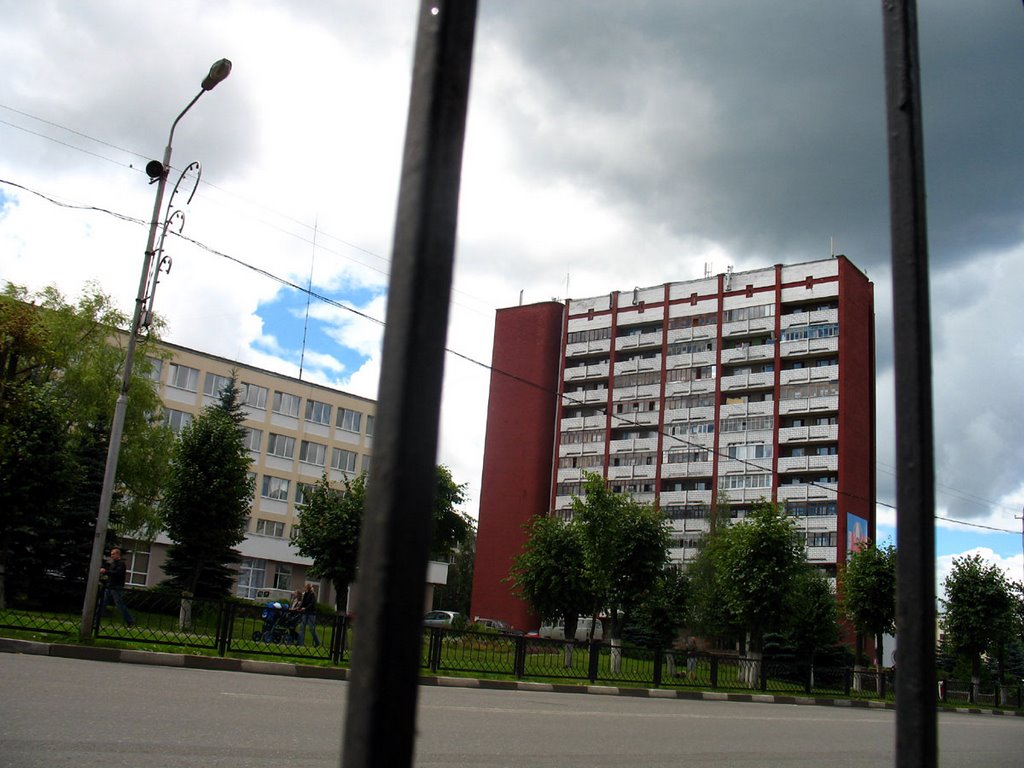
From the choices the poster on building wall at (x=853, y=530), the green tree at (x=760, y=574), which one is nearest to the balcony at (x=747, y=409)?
the poster on building wall at (x=853, y=530)

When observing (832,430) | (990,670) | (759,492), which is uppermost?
(832,430)

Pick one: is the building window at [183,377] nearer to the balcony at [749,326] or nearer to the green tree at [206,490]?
the green tree at [206,490]

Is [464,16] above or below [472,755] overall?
above

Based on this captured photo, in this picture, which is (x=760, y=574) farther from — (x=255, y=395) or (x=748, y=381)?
(x=255, y=395)

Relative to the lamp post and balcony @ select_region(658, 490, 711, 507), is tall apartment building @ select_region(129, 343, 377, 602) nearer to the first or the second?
balcony @ select_region(658, 490, 711, 507)

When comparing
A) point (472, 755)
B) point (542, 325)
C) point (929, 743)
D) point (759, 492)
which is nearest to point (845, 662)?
point (759, 492)

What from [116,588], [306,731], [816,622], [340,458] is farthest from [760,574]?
[340,458]

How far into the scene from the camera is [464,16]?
55.6 inches

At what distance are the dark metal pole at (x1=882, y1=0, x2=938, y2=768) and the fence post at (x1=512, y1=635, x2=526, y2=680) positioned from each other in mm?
20767

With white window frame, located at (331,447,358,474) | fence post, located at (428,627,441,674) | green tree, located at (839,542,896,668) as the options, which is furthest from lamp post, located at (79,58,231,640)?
white window frame, located at (331,447,358,474)

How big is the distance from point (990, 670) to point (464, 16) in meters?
87.3

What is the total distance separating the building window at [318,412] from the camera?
73.1m

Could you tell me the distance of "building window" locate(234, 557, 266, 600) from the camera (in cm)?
6612

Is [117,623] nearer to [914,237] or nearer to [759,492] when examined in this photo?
[914,237]
